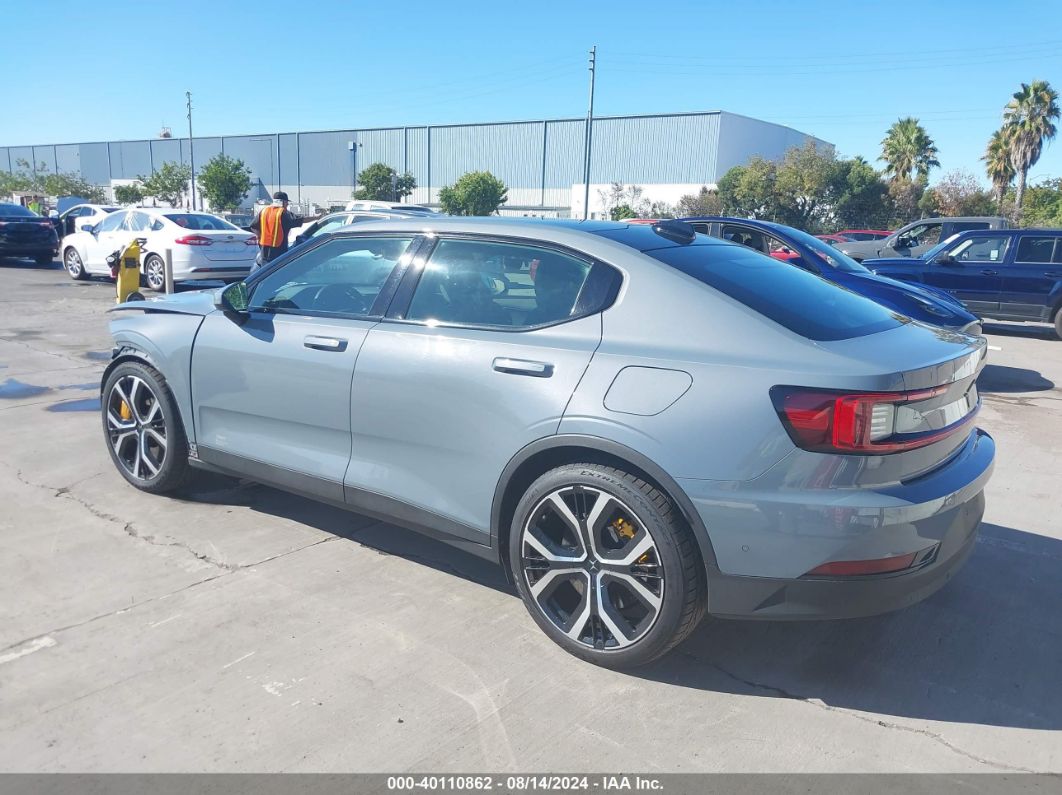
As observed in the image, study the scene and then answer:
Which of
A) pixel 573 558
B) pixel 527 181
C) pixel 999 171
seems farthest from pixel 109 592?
pixel 527 181

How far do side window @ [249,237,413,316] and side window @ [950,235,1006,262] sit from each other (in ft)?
37.7

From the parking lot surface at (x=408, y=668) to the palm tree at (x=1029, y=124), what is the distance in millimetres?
48857

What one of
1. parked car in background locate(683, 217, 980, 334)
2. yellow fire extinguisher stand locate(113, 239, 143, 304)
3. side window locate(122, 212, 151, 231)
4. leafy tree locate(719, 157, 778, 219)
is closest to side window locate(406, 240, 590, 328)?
parked car in background locate(683, 217, 980, 334)

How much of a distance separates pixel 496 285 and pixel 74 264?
57.7 ft

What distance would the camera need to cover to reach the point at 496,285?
3.63 meters

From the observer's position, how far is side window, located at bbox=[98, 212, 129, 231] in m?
16.8

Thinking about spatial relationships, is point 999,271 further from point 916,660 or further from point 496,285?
point 496,285

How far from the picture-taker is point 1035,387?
907 cm

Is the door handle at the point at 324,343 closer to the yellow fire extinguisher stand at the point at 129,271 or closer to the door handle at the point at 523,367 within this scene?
the door handle at the point at 523,367

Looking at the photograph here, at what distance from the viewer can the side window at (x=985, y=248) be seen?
500 inches

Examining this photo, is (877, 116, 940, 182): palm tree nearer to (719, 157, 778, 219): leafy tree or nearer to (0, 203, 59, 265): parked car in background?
(719, 157, 778, 219): leafy tree

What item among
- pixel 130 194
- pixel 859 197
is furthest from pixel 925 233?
pixel 130 194

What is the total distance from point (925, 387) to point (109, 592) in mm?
3506

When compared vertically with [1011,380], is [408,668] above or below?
below
